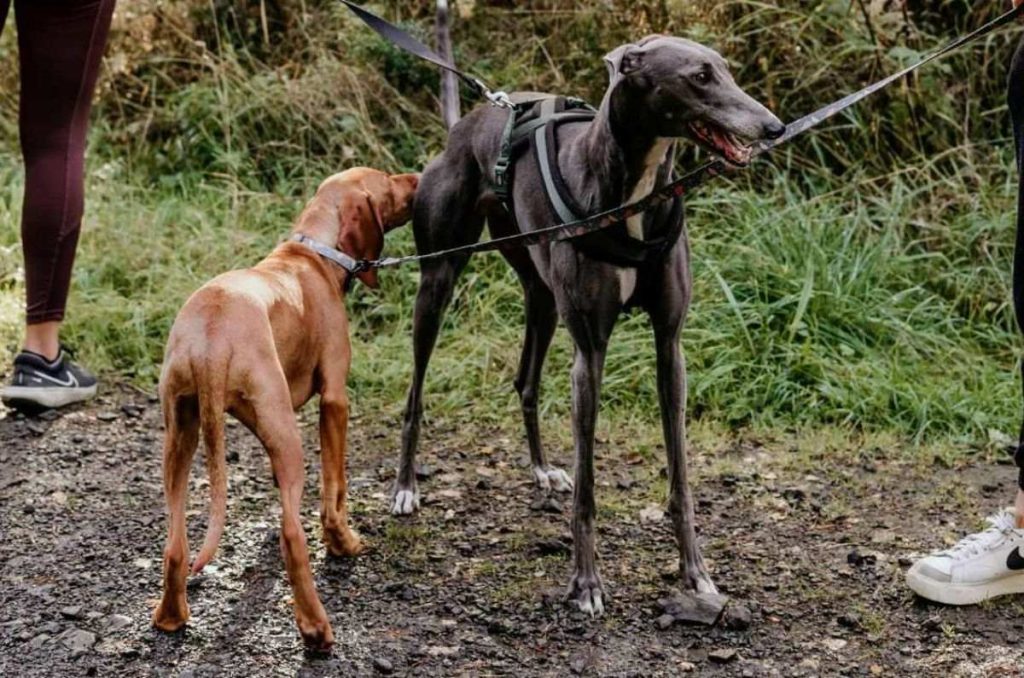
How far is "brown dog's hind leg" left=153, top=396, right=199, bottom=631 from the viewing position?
3207 mm

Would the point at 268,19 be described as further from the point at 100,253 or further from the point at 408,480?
the point at 408,480

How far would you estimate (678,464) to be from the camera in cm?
362

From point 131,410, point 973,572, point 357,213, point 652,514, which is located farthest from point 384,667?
point 131,410

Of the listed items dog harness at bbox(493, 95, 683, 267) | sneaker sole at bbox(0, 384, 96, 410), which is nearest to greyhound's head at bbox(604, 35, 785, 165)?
dog harness at bbox(493, 95, 683, 267)

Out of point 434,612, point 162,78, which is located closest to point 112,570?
point 434,612

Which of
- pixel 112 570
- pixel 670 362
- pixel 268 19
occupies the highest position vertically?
pixel 268 19

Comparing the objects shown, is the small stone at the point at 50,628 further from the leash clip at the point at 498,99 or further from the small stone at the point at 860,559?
the small stone at the point at 860,559

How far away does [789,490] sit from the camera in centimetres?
437

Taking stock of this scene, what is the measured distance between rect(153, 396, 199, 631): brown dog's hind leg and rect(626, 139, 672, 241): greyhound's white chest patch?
3.98ft

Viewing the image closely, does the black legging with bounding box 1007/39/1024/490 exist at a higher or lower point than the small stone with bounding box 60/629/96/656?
higher

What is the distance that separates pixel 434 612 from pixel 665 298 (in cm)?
108

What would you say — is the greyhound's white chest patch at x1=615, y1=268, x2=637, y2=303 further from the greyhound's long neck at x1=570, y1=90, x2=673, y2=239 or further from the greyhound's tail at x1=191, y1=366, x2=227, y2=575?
the greyhound's tail at x1=191, y1=366, x2=227, y2=575

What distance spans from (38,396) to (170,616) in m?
1.86

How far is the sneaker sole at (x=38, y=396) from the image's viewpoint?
15.9ft
